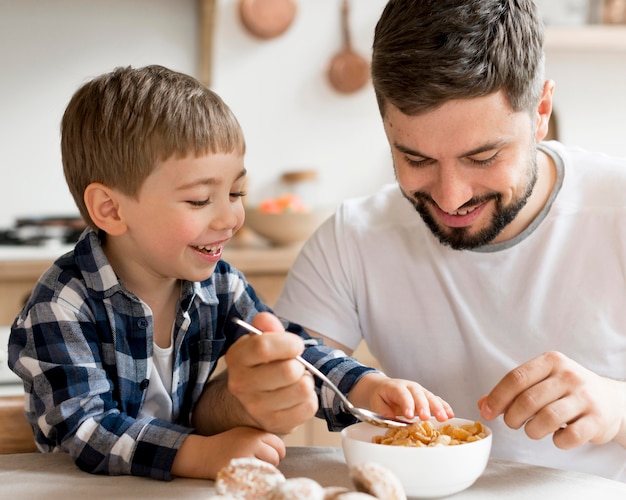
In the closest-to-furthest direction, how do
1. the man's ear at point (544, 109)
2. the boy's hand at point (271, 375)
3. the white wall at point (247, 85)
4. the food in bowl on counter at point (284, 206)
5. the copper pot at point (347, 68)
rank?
the boy's hand at point (271, 375) → the man's ear at point (544, 109) → the food in bowl on counter at point (284, 206) → the white wall at point (247, 85) → the copper pot at point (347, 68)

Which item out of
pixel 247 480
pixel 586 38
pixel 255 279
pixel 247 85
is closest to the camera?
pixel 247 480

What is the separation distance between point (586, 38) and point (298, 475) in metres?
2.53

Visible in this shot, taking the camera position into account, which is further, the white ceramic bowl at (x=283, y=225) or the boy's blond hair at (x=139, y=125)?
the white ceramic bowl at (x=283, y=225)

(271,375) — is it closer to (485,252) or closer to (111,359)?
(111,359)

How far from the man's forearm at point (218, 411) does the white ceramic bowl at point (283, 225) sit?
4.80 feet

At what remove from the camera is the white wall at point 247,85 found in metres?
3.08

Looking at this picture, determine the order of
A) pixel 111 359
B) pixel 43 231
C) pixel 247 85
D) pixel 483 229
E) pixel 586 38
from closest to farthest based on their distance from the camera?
1. pixel 111 359
2. pixel 483 229
3. pixel 43 231
4. pixel 586 38
5. pixel 247 85

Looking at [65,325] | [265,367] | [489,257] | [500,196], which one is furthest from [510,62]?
[65,325]

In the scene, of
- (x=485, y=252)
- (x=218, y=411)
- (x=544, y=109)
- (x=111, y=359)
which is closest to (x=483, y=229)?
(x=485, y=252)

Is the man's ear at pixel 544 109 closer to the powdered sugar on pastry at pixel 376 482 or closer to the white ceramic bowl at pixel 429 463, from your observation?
the white ceramic bowl at pixel 429 463

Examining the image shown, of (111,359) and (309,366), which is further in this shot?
(111,359)

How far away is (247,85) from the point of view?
10.6 feet

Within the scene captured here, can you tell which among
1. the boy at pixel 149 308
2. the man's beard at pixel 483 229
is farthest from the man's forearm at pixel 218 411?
the man's beard at pixel 483 229

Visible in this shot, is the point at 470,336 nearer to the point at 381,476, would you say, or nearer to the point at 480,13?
the point at 480,13
